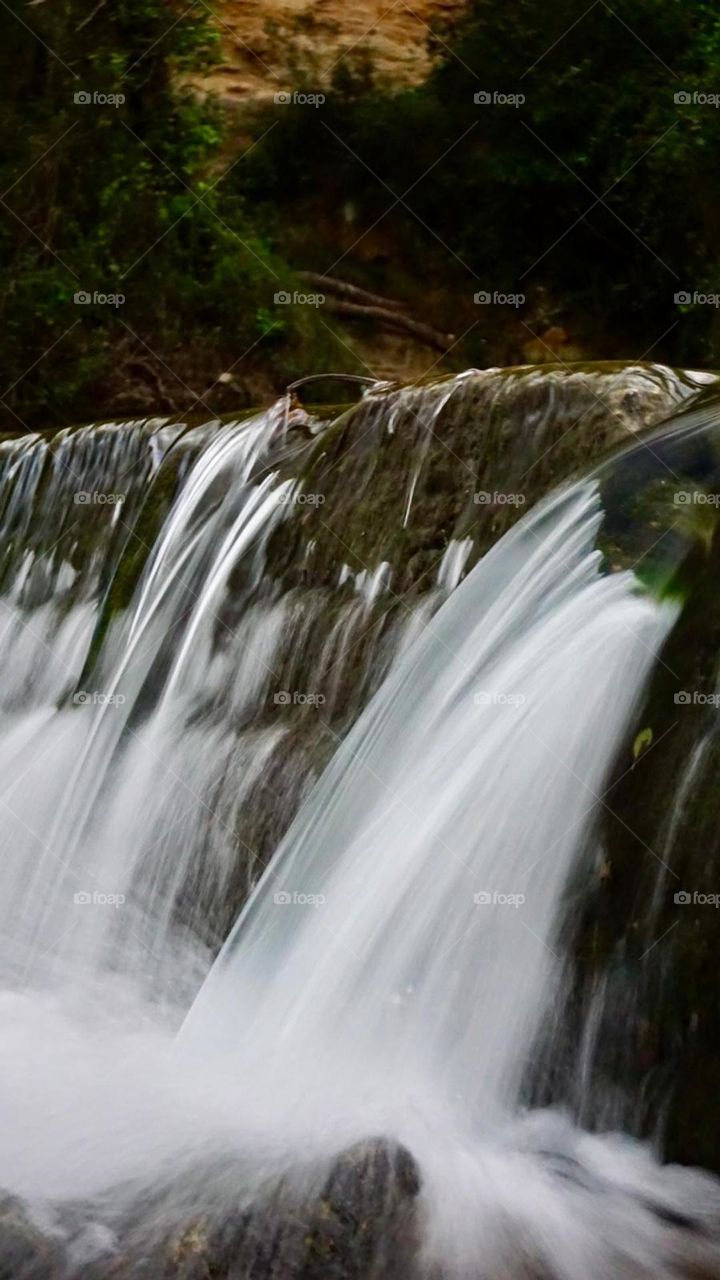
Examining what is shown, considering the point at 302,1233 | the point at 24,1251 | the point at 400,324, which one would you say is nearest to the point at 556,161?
the point at 400,324

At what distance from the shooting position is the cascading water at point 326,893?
2400mm

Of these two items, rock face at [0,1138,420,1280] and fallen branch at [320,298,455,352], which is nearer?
rock face at [0,1138,420,1280]

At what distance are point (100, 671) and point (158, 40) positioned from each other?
7.22 metres

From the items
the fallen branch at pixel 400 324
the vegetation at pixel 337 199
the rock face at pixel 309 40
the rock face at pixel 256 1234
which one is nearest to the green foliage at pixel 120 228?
the vegetation at pixel 337 199

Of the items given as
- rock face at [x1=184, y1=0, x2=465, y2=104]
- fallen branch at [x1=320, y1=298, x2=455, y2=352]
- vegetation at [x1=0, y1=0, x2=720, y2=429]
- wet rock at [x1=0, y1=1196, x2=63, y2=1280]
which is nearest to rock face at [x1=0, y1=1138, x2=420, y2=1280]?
wet rock at [x1=0, y1=1196, x2=63, y2=1280]

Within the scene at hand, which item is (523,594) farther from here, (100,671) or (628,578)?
(100,671)

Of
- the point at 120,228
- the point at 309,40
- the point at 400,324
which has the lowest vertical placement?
the point at 120,228

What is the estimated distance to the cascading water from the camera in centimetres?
240

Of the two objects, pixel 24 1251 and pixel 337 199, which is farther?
pixel 337 199

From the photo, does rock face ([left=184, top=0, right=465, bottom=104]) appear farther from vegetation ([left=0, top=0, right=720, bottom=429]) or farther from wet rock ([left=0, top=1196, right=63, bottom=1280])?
wet rock ([left=0, top=1196, right=63, bottom=1280])

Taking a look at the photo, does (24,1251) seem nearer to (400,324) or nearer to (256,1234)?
(256,1234)

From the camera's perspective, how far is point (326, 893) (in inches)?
127

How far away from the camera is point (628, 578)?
10.5 ft

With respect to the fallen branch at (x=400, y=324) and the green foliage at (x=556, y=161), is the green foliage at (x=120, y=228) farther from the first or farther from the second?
the green foliage at (x=556, y=161)
